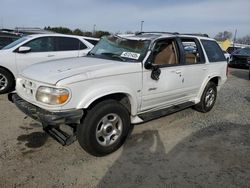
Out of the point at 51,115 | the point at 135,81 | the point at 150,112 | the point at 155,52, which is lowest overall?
the point at 150,112

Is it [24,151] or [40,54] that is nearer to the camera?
[24,151]

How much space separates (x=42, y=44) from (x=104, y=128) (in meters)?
4.76

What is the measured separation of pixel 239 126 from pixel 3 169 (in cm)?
451

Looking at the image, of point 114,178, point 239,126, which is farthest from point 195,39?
point 114,178

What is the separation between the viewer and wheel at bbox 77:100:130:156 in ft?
12.2

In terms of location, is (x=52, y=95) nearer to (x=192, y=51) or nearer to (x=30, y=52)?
(x=192, y=51)

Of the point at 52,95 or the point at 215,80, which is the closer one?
the point at 52,95

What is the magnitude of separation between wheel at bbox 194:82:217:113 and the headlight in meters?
3.62

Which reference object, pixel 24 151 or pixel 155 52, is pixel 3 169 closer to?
pixel 24 151

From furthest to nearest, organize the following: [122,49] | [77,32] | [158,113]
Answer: [77,32]
[158,113]
[122,49]

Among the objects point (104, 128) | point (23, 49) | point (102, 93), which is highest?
point (23, 49)

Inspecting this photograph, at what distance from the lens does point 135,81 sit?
13.9ft

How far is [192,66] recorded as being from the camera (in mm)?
5383

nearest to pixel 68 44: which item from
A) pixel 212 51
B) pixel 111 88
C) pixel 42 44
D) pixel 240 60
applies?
pixel 42 44
